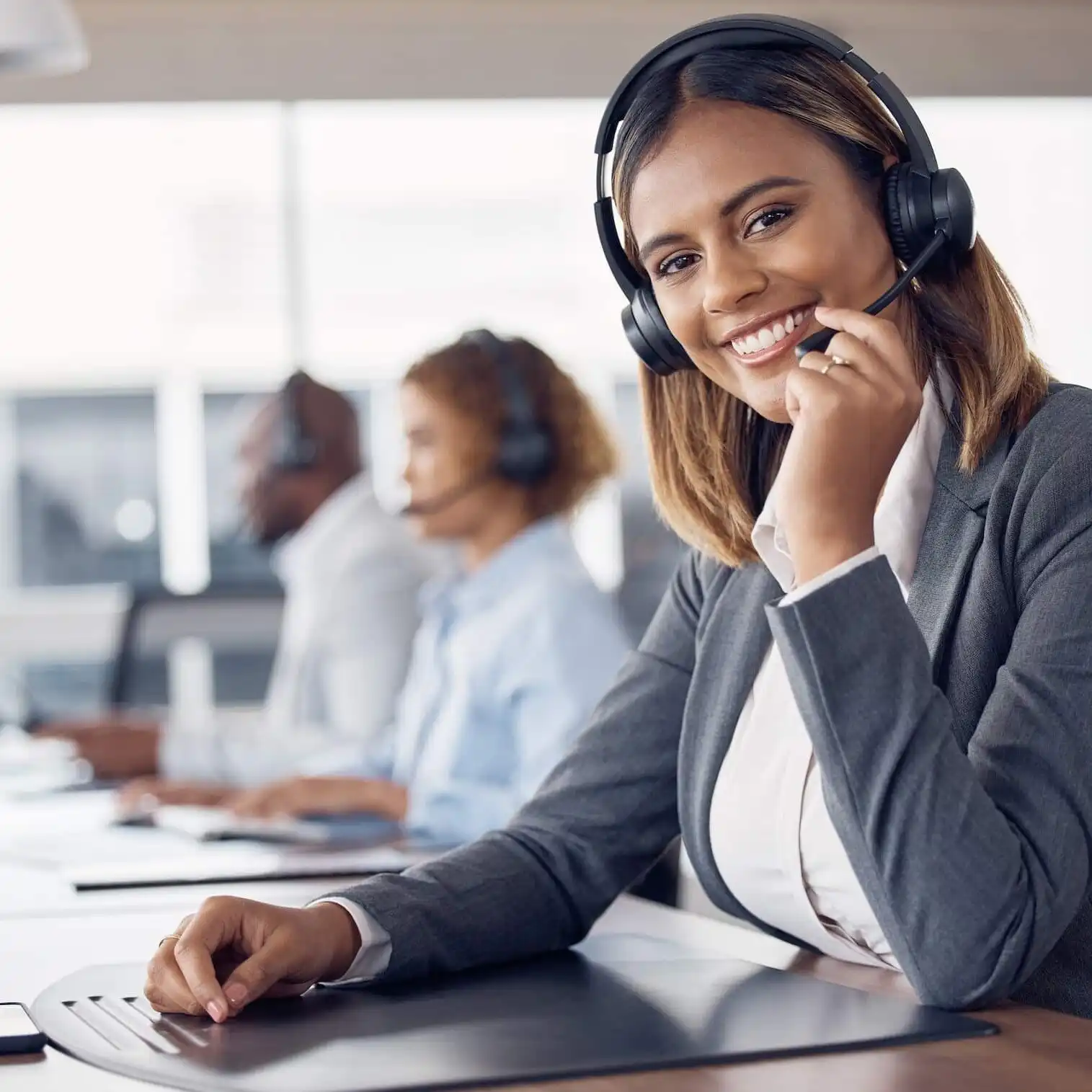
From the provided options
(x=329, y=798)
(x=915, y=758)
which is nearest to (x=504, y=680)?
(x=329, y=798)

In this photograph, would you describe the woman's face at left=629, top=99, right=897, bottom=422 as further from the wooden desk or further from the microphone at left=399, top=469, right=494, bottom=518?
the microphone at left=399, top=469, right=494, bottom=518

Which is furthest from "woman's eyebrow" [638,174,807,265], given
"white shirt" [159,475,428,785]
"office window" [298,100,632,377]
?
"office window" [298,100,632,377]

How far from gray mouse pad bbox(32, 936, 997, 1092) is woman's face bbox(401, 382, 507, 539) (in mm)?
1424

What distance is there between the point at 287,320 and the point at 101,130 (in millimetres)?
708

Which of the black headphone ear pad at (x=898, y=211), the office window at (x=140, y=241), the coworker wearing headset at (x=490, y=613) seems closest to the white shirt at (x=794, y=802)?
the black headphone ear pad at (x=898, y=211)

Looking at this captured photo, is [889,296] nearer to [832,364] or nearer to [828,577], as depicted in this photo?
[832,364]

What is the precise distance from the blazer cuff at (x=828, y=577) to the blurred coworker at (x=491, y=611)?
1107 millimetres

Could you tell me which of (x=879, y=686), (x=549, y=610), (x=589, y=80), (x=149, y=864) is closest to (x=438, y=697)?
(x=549, y=610)

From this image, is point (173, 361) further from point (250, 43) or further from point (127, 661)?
point (127, 661)

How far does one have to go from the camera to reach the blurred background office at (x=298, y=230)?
13.1 feet

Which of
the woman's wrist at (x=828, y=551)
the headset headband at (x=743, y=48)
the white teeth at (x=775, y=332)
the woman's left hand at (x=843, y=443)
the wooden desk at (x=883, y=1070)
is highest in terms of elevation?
the headset headband at (x=743, y=48)

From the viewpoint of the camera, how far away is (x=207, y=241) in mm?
4531

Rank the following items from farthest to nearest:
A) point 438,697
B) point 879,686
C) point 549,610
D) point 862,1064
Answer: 1. point 438,697
2. point 549,610
3. point 879,686
4. point 862,1064

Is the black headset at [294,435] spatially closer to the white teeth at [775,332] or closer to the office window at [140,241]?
the office window at [140,241]
